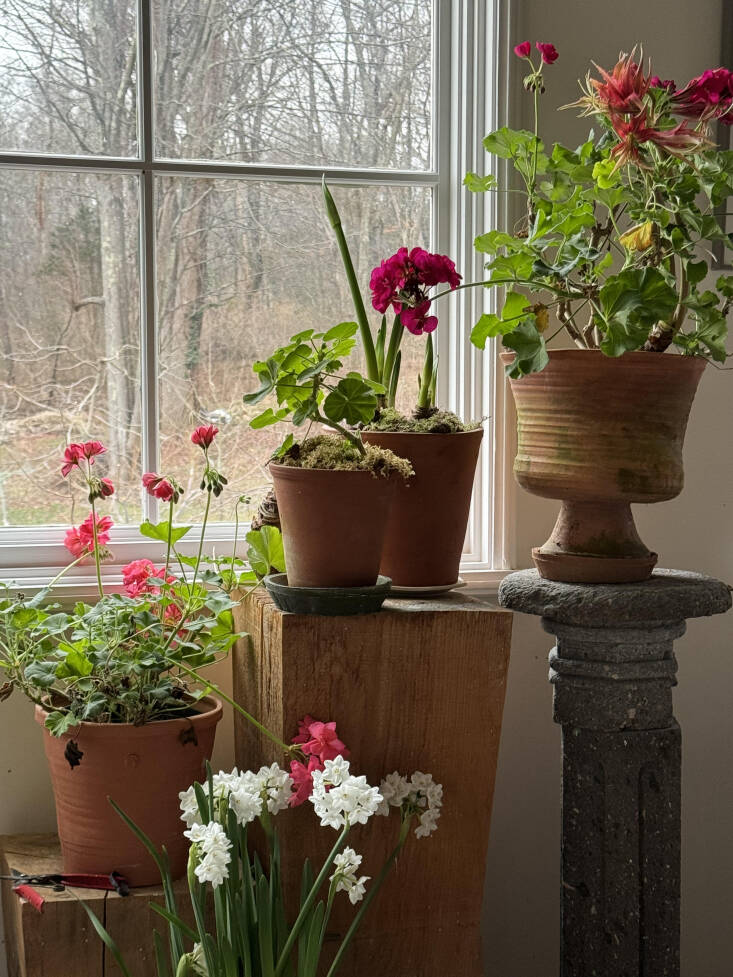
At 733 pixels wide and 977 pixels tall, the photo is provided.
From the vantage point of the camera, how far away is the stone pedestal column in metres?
1.66

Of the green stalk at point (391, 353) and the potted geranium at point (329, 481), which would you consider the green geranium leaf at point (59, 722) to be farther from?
the green stalk at point (391, 353)

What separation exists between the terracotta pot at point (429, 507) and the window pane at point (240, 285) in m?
0.47

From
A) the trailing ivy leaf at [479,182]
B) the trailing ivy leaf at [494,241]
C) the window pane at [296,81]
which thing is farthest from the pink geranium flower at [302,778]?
the window pane at [296,81]

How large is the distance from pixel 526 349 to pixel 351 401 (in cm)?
27

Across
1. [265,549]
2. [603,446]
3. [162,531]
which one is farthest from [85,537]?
[603,446]

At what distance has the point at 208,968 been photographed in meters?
1.37

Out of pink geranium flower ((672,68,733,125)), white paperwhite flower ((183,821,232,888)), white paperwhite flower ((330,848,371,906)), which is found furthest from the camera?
pink geranium flower ((672,68,733,125))

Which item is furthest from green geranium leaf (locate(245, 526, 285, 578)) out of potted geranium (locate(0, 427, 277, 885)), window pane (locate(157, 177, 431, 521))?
window pane (locate(157, 177, 431, 521))

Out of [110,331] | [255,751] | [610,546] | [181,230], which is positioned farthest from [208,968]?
[181,230]

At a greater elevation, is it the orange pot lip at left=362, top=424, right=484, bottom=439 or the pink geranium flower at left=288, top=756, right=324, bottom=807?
the orange pot lip at left=362, top=424, right=484, bottom=439

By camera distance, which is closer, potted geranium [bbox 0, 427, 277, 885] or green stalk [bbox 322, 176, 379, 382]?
potted geranium [bbox 0, 427, 277, 885]

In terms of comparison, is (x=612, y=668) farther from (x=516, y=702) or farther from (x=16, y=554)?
(x=16, y=554)

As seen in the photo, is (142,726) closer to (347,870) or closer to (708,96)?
(347,870)

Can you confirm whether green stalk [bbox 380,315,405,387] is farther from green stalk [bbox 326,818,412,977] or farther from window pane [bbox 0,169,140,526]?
green stalk [bbox 326,818,412,977]
